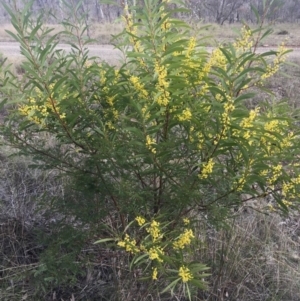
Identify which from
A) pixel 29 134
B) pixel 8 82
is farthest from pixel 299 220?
pixel 8 82

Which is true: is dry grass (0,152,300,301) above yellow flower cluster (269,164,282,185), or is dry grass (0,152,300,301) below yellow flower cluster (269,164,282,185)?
below

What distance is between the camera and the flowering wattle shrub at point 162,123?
5.90 ft

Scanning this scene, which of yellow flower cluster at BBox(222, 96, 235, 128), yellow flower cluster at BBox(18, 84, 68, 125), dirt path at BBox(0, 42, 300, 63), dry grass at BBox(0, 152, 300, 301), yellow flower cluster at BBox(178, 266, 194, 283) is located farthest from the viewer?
dirt path at BBox(0, 42, 300, 63)

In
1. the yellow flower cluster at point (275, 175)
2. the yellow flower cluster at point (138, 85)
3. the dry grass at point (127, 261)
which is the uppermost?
the yellow flower cluster at point (138, 85)

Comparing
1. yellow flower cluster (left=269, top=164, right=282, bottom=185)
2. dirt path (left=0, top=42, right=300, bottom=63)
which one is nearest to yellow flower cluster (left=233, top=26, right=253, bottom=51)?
yellow flower cluster (left=269, top=164, right=282, bottom=185)

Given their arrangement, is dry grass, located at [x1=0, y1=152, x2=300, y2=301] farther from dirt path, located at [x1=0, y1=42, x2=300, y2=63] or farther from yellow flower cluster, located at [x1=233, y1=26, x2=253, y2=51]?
dirt path, located at [x1=0, y1=42, x2=300, y2=63]

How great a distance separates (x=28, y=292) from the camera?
9.30 ft

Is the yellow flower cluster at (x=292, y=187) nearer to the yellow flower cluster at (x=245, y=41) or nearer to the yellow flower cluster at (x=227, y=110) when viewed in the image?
the yellow flower cluster at (x=227, y=110)

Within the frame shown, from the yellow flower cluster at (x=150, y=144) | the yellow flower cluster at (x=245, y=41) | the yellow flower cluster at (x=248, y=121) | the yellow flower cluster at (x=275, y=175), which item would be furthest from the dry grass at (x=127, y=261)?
the yellow flower cluster at (x=245, y=41)

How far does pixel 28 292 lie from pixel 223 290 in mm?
1378

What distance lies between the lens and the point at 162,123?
6.77 feet

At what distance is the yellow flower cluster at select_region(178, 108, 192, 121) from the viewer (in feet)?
6.12

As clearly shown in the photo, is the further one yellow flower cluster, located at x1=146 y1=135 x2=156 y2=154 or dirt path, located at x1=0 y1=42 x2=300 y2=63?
dirt path, located at x1=0 y1=42 x2=300 y2=63

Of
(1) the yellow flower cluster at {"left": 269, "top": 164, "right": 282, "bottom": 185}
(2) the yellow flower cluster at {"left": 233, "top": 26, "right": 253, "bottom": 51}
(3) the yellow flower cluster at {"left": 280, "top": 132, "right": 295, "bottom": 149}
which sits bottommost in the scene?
(1) the yellow flower cluster at {"left": 269, "top": 164, "right": 282, "bottom": 185}
